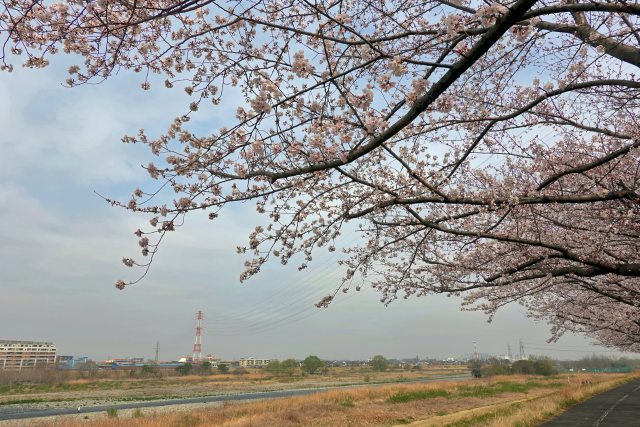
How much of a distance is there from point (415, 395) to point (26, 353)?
13677 centimetres

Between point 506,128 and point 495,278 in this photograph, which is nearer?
point 506,128

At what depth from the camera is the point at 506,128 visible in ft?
23.8

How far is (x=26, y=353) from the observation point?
130 m

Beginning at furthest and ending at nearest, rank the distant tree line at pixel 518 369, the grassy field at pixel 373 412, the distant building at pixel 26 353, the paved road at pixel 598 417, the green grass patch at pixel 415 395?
the distant building at pixel 26 353 < the distant tree line at pixel 518 369 < the green grass patch at pixel 415 395 < the grassy field at pixel 373 412 < the paved road at pixel 598 417

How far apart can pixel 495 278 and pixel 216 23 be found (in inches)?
301

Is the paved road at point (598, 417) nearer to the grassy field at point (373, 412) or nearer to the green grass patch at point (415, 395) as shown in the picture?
the grassy field at point (373, 412)

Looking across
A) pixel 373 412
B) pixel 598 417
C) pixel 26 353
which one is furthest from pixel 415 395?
pixel 26 353

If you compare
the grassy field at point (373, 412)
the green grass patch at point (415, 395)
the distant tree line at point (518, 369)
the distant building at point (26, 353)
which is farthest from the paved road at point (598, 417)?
the distant building at point (26, 353)

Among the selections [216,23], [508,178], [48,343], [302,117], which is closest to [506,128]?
[508,178]

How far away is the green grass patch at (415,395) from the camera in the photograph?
32250 mm

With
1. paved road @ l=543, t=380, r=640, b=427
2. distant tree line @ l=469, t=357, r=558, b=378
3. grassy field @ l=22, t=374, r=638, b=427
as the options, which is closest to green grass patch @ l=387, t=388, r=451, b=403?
grassy field @ l=22, t=374, r=638, b=427

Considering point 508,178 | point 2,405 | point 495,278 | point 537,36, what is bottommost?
point 2,405

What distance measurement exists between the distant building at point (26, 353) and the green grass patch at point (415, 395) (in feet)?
383

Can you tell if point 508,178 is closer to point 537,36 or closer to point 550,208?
point 550,208
